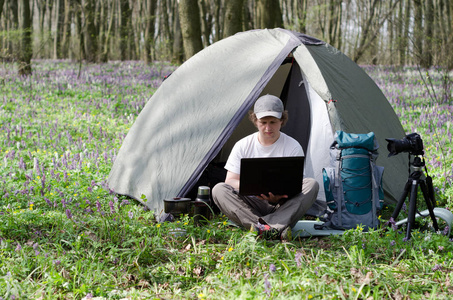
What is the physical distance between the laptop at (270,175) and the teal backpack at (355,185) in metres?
0.49

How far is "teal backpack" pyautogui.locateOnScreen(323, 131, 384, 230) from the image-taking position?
457 cm

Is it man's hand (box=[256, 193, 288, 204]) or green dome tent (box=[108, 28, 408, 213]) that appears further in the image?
green dome tent (box=[108, 28, 408, 213])

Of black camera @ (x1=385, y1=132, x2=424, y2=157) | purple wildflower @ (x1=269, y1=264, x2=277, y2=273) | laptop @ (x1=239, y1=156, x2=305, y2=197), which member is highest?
black camera @ (x1=385, y1=132, x2=424, y2=157)

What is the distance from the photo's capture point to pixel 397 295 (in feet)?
10.5

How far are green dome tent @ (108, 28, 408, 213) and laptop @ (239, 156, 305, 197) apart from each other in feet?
2.58

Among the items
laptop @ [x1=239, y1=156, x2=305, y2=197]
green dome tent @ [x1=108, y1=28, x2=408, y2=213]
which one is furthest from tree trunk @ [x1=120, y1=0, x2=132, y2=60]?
laptop @ [x1=239, y1=156, x2=305, y2=197]

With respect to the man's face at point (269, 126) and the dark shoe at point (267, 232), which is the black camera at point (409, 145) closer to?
the man's face at point (269, 126)

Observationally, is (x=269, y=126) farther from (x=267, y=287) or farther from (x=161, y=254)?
(x=267, y=287)

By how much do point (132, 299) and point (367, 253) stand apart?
1922 mm

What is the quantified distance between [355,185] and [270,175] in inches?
35.8

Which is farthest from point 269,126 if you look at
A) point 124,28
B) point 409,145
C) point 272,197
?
point 124,28

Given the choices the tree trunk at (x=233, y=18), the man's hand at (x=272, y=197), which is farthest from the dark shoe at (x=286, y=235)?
the tree trunk at (x=233, y=18)

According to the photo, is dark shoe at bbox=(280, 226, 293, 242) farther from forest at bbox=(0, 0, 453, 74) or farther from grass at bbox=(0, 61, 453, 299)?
forest at bbox=(0, 0, 453, 74)

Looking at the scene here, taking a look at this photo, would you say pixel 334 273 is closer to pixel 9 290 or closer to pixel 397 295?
pixel 397 295
